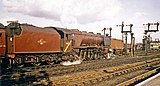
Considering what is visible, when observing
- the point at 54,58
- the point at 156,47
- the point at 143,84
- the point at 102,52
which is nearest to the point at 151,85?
the point at 143,84

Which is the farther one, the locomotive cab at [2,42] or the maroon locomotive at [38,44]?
the maroon locomotive at [38,44]

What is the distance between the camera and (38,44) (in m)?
19.0

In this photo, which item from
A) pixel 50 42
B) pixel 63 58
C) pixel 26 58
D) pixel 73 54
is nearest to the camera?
pixel 26 58

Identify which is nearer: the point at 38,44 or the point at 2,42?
the point at 2,42

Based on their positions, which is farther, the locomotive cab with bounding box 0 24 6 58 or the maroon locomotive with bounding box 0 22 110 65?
the maroon locomotive with bounding box 0 22 110 65

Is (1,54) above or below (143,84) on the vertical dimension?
above

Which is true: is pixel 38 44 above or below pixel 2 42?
below

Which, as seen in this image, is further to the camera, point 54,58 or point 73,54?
point 73,54

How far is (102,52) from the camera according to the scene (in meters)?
32.0

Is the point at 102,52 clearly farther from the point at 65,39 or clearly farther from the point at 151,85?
the point at 151,85

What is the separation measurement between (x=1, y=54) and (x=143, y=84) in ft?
33.6

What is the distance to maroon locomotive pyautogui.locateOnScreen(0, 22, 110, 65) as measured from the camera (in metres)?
16.9

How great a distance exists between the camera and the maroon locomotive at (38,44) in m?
16.9

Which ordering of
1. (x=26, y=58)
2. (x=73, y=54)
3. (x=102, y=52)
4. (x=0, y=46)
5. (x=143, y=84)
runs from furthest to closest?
(x=102, y=52) → (x=73, y=54) → (x=26, y=58) → (x=0, y=46) → (x=143, y=84)
